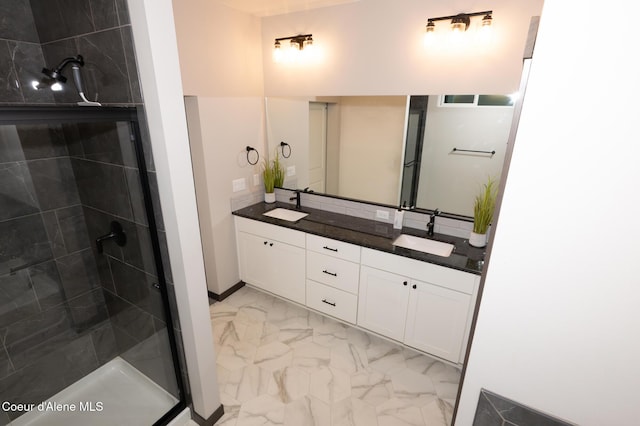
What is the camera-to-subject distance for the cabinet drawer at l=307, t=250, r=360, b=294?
239 cm

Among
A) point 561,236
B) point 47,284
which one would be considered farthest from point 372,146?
point 47,284

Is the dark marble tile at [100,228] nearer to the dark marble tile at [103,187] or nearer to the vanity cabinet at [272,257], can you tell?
the dark marble tile at [103,187]

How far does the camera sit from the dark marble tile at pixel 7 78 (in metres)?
1.64

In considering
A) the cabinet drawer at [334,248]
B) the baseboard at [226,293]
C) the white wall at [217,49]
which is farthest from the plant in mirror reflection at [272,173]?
the baseboard at [226,293]

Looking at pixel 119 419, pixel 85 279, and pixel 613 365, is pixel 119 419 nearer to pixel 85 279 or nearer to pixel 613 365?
pixel 85 279

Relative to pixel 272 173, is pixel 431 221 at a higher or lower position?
lower

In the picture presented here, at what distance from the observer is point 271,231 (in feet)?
8.93

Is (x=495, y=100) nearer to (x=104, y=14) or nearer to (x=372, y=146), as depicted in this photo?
(x=372, y=146)

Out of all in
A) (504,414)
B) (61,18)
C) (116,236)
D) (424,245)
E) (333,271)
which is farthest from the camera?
(333,271)

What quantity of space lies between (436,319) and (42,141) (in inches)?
111

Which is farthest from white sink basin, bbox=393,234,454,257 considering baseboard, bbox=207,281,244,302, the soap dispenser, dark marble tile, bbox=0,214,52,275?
dark marble tile, bbox=0,214,52,275

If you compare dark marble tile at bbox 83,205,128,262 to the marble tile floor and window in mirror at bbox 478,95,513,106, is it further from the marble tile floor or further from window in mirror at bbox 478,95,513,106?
window in mirror at bbox 478,95,513,106

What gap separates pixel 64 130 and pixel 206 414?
6.44ft

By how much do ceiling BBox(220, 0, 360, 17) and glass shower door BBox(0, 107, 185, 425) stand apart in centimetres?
161
